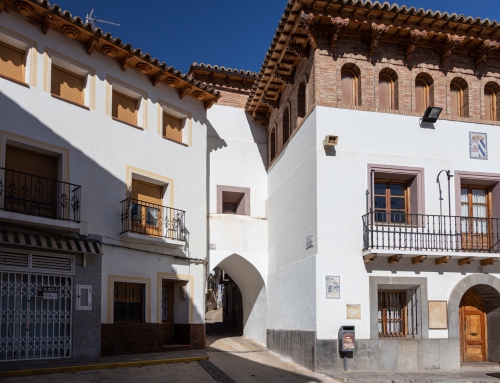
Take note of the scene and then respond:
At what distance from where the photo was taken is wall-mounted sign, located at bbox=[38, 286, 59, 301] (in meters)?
13.2

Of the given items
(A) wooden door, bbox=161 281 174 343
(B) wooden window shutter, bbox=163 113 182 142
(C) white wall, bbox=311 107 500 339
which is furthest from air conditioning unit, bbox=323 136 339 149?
(A) wooden door, bbox=161 281 174 343

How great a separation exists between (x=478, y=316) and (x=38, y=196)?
11.3 metres

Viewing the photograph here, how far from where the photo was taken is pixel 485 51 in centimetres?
1596

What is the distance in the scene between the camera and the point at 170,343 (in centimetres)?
1702

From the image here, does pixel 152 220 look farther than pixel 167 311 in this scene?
No

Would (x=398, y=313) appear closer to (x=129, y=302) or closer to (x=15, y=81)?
(x=129, y=302)

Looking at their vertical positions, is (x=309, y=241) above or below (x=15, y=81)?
below

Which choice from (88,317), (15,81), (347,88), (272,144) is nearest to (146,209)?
(88,317)

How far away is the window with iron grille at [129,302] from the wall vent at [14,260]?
275 cm

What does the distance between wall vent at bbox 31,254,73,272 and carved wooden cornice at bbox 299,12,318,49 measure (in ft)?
25.6

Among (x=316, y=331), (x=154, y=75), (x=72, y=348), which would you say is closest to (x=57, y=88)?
(x=154, y=75)

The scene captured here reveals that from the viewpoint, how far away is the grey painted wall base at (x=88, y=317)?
13875mm

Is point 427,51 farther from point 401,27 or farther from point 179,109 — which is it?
point 179,109

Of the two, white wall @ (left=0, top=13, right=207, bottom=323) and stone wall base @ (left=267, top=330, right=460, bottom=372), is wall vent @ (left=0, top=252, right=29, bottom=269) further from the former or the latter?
stone wall base @ (left=267, top=330, right=460, bottom=372)
